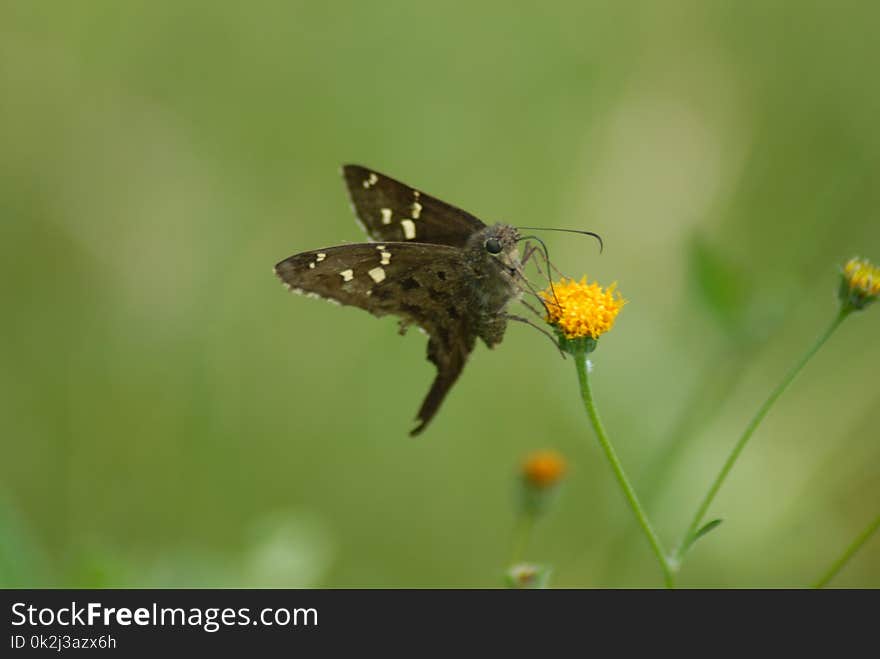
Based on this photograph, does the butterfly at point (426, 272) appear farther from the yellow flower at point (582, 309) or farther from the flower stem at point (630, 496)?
the flower stem at point (630, 496)

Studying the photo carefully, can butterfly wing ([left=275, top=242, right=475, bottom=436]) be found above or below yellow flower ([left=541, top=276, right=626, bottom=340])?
below

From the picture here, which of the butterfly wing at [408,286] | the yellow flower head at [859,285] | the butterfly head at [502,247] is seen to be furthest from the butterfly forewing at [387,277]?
the yellow flower head at [859,285]

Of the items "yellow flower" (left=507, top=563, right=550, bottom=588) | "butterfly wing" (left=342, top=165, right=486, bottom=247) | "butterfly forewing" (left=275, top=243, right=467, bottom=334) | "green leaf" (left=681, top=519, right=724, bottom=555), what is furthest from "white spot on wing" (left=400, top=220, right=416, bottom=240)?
"green leaf" (left=681, top=519, right=724, bottom=555)

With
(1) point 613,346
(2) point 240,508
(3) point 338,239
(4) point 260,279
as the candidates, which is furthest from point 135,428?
(1) point 613,346

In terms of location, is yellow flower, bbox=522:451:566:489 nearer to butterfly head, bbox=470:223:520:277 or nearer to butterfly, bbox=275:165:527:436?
butterfly, bbox=275:165:527:436

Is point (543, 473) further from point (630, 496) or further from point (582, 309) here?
point (630, 496)
